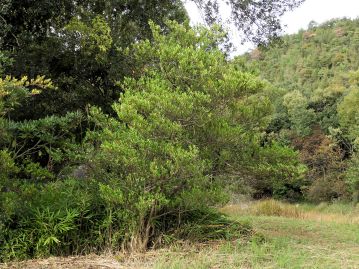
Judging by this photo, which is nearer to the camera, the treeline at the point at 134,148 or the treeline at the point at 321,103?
the treeline at the point at 134,148

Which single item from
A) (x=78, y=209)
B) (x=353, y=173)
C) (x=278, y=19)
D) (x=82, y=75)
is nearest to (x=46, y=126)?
(x=78, y=209)

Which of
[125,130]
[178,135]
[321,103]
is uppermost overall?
[321,103]

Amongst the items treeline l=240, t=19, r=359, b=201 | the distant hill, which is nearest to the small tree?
treeline l=240, t=19, r=359, b=201

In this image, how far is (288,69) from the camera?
3350cm

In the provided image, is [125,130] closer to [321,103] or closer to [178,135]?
[178,135]

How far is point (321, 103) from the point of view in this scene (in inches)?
1043

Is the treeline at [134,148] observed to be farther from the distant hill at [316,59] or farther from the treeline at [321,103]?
the distant hill at [316,59]

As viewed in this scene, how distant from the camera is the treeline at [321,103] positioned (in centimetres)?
2020

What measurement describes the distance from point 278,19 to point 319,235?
383cm

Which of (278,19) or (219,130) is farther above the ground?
(278,19)

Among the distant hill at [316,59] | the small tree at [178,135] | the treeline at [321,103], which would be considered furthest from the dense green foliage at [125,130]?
the distant hill at [316,59]

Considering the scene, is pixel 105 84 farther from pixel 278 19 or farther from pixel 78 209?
pixel 278 19

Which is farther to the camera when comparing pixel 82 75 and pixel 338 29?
pixel 338 29

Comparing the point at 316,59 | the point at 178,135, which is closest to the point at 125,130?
the point at 178,135
